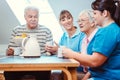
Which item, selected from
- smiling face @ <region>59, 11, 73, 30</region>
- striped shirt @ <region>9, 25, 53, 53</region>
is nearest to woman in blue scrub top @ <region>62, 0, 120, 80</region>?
striped shirt @ <region>9, 25, 53, 53</region>

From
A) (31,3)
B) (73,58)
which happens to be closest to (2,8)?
(31,3)

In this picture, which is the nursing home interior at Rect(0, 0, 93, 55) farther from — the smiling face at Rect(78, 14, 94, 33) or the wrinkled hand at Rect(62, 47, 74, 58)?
the wrinkled hand at Rect(62, 47, 74, 58)

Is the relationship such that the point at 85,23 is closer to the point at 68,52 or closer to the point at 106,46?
the point at 68,52

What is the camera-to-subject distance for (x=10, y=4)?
3.65m

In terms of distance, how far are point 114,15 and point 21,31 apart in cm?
156

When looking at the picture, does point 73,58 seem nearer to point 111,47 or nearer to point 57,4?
point 111,47

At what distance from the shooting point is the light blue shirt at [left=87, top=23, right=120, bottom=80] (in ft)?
4.66

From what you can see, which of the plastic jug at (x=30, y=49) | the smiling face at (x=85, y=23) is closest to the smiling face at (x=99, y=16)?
the plastic jug at (x=30, y=49)

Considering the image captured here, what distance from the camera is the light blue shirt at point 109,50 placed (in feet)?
4.66

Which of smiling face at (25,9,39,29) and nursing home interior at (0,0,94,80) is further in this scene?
nursing home interior at (0,0,94,80)

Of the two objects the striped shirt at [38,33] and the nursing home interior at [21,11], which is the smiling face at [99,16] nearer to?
the striped shirt at [38,33]

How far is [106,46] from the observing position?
142cm

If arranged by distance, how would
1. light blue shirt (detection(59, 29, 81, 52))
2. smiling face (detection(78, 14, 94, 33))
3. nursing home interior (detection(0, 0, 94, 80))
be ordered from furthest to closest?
nursing home interior (detection(0, 0, 94, 80))
light blue shirt (detection(59, 29, 81, 52))
smiling face (detection(78, 14, 94, 33))

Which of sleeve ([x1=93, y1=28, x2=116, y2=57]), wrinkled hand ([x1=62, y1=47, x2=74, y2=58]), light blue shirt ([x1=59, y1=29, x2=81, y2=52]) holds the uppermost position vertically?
sleeve ([x1=93, y1=28, x2=116, y2=57])
